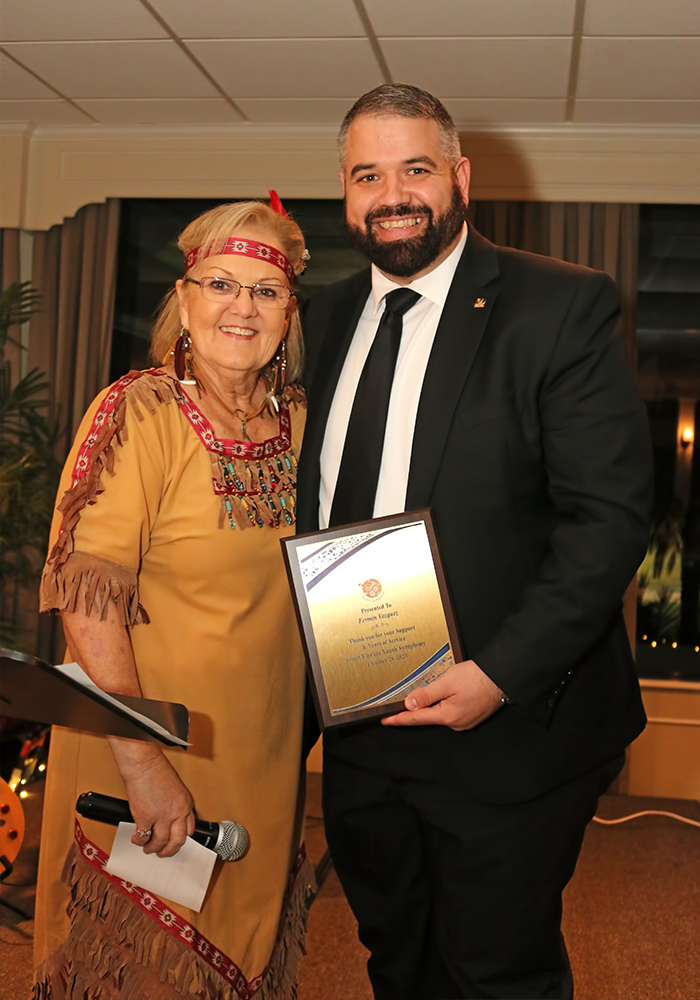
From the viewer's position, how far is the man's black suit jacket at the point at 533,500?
1.53 metres

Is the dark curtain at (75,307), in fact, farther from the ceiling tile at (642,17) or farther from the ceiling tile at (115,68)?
the ceiling tile at (642,17)

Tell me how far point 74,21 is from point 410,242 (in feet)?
8.58

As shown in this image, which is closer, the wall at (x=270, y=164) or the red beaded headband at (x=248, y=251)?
the red beaded headband at (x=248, y=251)

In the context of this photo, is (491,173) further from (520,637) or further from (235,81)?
(520,637)

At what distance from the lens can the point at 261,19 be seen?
A: 3469 millimetres

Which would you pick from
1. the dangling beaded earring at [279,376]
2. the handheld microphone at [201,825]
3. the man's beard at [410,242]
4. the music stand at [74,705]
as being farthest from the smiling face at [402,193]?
the handheld microphone at [201,825]

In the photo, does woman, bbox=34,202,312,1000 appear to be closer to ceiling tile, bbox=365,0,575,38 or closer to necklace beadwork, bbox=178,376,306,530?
necklace beadwork, bbox=178,376,306,530

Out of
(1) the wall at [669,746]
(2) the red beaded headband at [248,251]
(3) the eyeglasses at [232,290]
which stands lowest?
(1) the wall at [669,746]

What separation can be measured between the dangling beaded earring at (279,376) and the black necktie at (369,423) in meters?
0.23

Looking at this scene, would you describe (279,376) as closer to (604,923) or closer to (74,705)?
(74,705)

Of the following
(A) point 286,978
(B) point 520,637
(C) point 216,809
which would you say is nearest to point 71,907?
(C) point 216,809

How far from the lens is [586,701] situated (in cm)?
167

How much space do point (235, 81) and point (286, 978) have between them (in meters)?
3.67

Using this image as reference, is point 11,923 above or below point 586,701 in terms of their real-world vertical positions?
below
